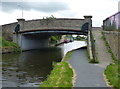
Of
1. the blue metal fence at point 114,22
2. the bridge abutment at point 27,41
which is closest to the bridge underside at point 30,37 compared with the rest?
the bridge abutment at point 27,41

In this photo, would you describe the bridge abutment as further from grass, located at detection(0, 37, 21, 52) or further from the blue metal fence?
the blue metal fence

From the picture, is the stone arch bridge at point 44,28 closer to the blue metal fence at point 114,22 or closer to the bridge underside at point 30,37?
the bridge underside at point 30,37

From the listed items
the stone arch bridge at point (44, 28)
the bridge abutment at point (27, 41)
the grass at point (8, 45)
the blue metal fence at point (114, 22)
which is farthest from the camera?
the bridge abutment at point (27, 41)

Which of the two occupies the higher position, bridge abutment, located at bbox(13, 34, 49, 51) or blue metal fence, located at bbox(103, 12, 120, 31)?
blue metal fence, located at bbox(103, 12, 120, 31)

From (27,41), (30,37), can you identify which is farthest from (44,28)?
(30,37)

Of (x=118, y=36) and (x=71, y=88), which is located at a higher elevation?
(x=118, y=36)

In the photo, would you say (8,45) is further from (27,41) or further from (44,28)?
(27,41)

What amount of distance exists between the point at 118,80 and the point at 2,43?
2816 centimetres

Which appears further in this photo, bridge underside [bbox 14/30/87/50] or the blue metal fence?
bridge underside [bbox 14/30/87/50]

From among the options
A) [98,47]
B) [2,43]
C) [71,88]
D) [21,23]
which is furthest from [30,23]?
[71,88]

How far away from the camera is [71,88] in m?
10.2

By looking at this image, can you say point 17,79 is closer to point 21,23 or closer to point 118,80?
point 118,80

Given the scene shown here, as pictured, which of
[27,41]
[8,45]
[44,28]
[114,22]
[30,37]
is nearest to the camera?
[114,22]

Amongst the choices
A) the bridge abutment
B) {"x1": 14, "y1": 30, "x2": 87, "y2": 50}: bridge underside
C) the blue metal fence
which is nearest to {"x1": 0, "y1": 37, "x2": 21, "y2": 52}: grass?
the bridge abutment
